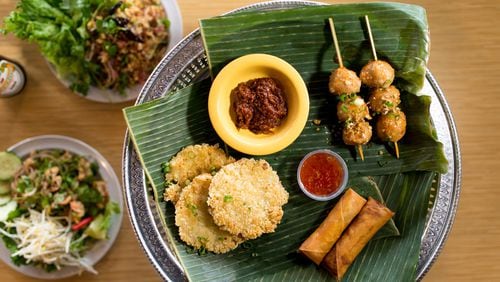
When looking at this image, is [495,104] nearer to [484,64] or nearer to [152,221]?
[484,64]

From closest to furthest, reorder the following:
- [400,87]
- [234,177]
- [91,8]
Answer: [234,177] → [400,87] → [91,8]

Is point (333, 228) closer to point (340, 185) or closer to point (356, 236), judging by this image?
point (356, 236)

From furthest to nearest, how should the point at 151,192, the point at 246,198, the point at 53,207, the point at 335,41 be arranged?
the point at 53,207 < the point at 151,192 < the point at 335,41 < the point at 246,198

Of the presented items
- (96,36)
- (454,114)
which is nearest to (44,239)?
(96,36)

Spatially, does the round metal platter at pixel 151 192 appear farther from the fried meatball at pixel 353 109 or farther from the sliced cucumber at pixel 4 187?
the sliced cucumber at pixel 4 187

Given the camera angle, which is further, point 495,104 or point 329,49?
point 495,104

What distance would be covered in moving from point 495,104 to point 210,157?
2.11m

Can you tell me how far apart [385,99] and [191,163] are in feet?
4.07

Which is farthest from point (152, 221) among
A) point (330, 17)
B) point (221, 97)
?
point (330, 17)

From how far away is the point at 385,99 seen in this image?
3055 millimetres

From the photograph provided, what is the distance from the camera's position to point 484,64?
12.1 feet

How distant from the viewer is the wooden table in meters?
3.62

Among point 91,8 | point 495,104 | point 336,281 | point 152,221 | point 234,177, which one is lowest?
point 336,281

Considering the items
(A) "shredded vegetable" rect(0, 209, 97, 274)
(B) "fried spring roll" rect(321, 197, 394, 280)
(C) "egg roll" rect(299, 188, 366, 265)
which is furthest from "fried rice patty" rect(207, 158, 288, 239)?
(A) "shredded vegetable" rect(0, 209, 97, 274)
